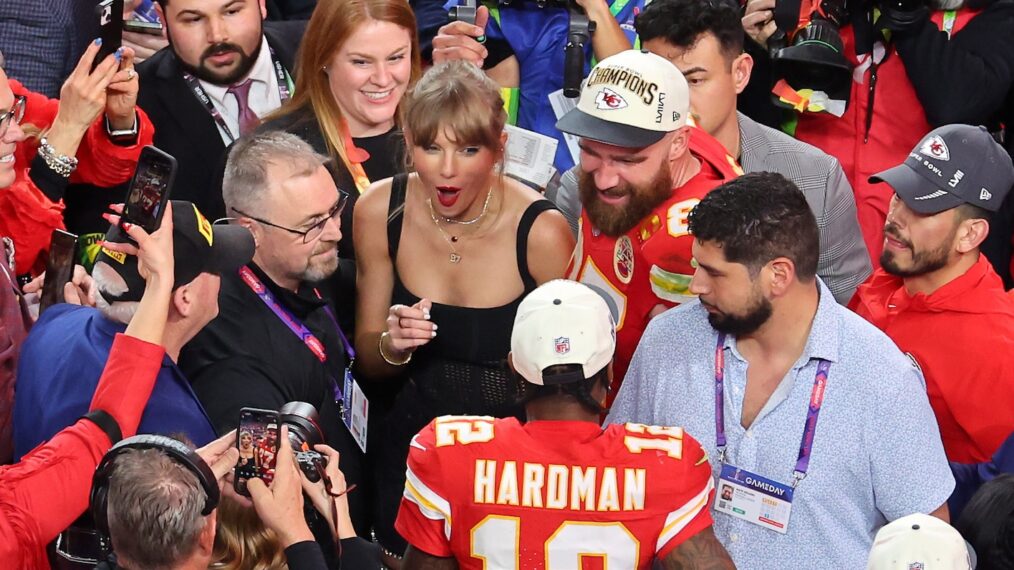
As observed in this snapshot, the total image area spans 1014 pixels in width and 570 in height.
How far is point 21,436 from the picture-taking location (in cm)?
337

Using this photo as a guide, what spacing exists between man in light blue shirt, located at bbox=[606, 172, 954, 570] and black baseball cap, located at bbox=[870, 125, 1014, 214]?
2.36 ft

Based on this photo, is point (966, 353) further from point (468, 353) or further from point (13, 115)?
point (13, 115)

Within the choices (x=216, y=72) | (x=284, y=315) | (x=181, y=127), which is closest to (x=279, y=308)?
(x=284, y=315)

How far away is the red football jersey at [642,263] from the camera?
370 cm

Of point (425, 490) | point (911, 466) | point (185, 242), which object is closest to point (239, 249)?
point (185, 242)

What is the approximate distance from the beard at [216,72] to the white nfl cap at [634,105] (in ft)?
5.19

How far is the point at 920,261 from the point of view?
12.3ft

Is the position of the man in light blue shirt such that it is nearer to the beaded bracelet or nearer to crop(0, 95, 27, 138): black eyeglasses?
crop(0, 95, 27, 138): black eyeglasses

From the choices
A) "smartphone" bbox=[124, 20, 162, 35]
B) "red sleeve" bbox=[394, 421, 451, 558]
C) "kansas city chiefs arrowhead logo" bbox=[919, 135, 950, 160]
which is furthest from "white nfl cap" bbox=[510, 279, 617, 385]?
"smartphone" bbox=[124, 20, 162, 35]

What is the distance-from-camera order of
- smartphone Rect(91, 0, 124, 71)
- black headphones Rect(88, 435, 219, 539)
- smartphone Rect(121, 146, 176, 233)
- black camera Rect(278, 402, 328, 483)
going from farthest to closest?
smartphone Rect(91, 0, 124, 71), smartphone Rect(121, 146, 176, 233), black camera Rect(278, 402, 328, 483), black headphones Rect(88, 435, 219, 539)

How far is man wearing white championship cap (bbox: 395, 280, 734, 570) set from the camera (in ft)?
9.07

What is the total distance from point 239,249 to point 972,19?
2.96 metres

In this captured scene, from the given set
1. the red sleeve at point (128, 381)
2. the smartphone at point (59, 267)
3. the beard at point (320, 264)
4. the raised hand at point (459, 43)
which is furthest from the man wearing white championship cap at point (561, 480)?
the raised hand at point (459, 43)

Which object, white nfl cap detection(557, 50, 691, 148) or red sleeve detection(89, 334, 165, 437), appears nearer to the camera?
red sleeve detection(89, 334, 165, 437)
